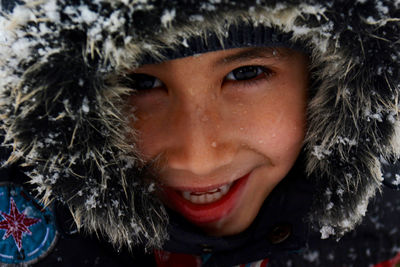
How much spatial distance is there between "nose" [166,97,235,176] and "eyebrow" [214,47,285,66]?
100mm

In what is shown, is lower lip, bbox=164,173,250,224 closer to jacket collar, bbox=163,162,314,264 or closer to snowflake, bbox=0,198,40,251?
jacket collar, bbox=163,162,314,264

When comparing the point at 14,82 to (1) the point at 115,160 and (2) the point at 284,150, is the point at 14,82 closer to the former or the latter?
(1) the point at 115,160

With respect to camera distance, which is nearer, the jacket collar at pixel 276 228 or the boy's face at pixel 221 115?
the boy's face at pixel 221 115

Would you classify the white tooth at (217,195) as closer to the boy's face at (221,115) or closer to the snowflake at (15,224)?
the boy's face at (221,115)

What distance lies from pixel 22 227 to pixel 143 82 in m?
0.54

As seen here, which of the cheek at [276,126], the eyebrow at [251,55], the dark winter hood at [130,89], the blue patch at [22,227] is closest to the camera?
the dark winter hood at [130,89]

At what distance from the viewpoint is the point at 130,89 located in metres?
0.92

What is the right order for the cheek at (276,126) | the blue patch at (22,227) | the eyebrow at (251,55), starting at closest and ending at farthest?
the eyebrow at (251,55) < the cheek at (276,126) < the blue patch at (22,227)

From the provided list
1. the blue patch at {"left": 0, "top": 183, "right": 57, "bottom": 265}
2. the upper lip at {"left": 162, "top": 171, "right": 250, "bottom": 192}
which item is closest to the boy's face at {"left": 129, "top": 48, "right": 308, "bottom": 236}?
the upper lip at {"left": 162, "top": 171, "right": 250, "bottom": 192}

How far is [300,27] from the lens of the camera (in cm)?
86

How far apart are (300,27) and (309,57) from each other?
7.9 inches

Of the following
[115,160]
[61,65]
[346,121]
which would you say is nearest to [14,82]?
[61,65]

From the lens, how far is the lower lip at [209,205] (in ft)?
3.89

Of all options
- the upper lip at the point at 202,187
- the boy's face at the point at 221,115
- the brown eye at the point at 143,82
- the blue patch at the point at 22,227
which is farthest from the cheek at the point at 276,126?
the blue patch at the point at 22,227
